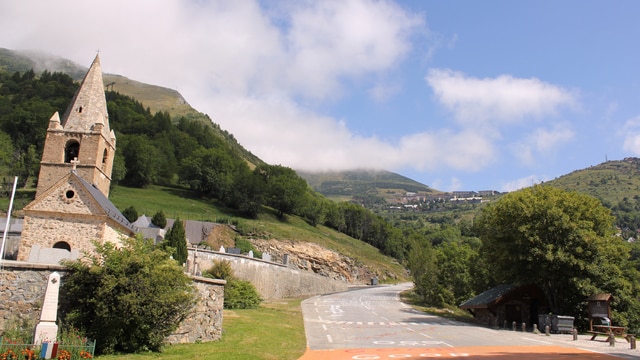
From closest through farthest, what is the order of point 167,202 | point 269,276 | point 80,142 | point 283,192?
point 80,142, point 269,276, point 167,202, point 283,192

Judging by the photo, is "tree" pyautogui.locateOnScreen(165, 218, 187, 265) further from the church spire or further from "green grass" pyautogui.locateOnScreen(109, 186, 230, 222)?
"green grass" pyautogui.locateOnScreen(109, 186, 230, 222)

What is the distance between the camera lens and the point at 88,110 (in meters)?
37.5

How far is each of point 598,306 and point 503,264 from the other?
7428mm

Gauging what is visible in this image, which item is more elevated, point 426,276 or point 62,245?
point 62,245

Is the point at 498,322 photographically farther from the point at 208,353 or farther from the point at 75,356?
the point at 75,356

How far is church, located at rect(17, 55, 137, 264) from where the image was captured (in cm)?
2698

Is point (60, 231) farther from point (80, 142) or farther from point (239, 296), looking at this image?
point (239, 296)

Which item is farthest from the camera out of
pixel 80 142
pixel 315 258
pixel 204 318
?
pixel 315 258

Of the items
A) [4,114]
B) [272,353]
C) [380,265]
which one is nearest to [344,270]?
[380,265]

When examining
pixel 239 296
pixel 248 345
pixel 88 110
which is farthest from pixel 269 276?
pixel 248 345

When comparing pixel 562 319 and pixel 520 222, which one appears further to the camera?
pixel 520 222

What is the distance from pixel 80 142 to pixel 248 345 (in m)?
26.2

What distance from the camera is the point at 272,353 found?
55.2 feet

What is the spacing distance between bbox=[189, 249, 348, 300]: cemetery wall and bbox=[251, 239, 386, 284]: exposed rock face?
40.5 ft
